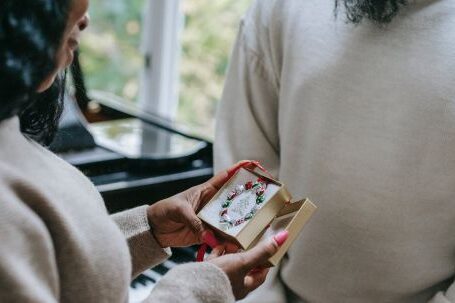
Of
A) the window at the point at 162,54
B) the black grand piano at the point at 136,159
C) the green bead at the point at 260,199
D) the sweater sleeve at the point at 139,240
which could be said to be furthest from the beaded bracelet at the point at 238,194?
the window at the point at 162,54

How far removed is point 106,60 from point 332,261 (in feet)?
6.50

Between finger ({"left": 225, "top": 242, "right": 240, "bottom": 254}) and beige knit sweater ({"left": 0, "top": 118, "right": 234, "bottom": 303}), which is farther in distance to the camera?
finger ({"left": 225, "top": 242, "right": 240, "bottom": 254})

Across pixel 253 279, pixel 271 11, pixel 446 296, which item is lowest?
pixel 446 296

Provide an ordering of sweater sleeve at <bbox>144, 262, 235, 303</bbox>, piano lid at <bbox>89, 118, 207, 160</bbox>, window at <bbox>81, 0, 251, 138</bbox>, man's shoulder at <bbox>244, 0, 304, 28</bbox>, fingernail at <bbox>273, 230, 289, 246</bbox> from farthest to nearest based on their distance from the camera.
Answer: window at <bbox>81, 0, 251, 138</bbox> < piano lid at <bbox>89, 118, 207, 160</bbox> < man's shoulder at <bbox>244, 0, 304, 28</bbox> < fingernail at <bbox>273, 230, 289, 246</bbox> < sweater sleeve at <bbox>144, 262, 235, 303</bbox>

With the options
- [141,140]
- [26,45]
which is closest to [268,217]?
[26,45]

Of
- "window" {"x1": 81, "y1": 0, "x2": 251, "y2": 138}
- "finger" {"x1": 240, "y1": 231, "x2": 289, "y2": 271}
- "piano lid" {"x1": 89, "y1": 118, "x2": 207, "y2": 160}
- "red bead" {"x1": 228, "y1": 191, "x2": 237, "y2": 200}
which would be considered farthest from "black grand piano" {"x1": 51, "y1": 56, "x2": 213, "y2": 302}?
"window" {"x1": 81, "y1": 0, "x2": 251, "y2": 138}

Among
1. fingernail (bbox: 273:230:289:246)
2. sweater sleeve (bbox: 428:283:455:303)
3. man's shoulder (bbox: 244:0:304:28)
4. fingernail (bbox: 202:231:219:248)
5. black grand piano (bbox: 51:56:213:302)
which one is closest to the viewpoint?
fingernail (bbox: 273:230:289:246)

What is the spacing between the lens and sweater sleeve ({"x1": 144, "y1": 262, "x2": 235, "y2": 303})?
917mm

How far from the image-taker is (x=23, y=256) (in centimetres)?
76

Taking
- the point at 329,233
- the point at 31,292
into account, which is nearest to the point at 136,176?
the point at 329,233

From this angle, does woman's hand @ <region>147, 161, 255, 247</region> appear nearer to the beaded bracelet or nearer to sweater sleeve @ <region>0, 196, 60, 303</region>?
the beaded bracelet

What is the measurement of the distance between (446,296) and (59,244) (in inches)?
30.1

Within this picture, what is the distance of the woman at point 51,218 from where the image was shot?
0.75 metres

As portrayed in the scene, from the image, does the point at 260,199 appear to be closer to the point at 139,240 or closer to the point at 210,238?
the point at 210,238
